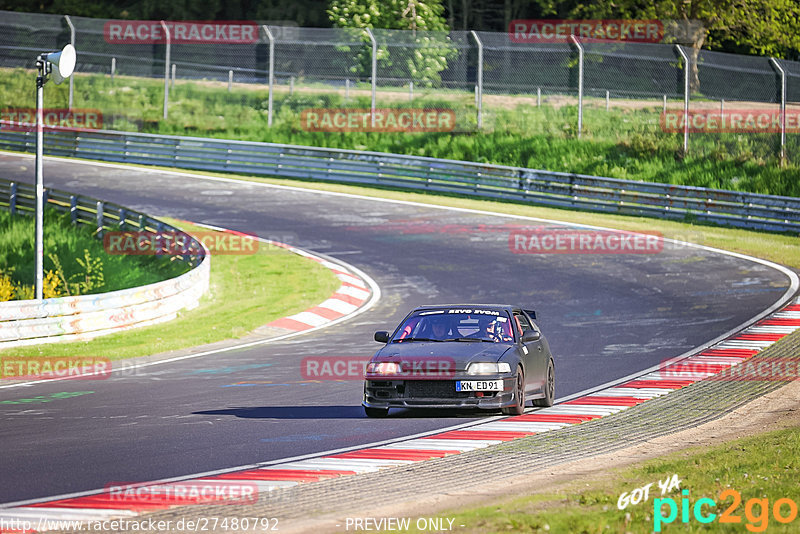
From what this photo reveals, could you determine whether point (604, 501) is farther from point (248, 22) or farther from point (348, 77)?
point (248, 22)

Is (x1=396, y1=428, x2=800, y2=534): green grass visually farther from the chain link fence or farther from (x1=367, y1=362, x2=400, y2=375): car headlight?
the chain link fence

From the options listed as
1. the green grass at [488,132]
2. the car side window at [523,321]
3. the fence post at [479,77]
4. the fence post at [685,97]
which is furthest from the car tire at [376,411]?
the fence post at [479,77]

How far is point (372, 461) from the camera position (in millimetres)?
9633

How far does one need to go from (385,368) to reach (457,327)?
4.71 feet

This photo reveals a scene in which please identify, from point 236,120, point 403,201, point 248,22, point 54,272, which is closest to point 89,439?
point 54,272

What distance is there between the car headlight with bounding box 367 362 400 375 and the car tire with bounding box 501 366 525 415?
3.88ft

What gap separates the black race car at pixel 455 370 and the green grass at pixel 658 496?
2.19 metres

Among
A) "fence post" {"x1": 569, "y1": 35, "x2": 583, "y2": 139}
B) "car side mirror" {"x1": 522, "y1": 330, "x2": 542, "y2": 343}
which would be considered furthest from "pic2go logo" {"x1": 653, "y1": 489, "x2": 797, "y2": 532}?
"fence post" {"x1": 569, "y1": 35, "x2": 583, "y2": 139}

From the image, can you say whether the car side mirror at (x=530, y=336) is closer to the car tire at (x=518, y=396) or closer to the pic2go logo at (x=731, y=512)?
Answer: the car tire at (x=518, y=396)

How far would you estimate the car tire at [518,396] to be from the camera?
11.5 metres

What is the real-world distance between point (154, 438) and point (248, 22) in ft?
183

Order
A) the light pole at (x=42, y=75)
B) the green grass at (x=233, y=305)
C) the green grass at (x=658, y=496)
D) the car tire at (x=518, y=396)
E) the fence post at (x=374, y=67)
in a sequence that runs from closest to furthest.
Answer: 1. the green grass at (x=658, y=496)
2. the car tire at (x=518, y=396)
3. the light pole at (x=42, y=75)
4. the green grass at (x=233, y=305)
5. the fence post at (x=374, y=67)

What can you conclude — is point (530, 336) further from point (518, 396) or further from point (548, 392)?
point (518, 396)

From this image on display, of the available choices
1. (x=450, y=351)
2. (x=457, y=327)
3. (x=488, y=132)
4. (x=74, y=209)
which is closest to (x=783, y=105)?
(x=488, y=132)
